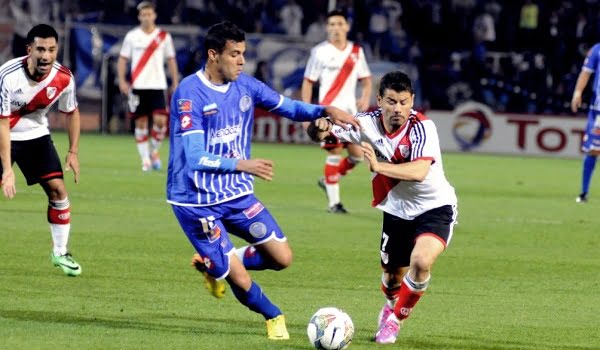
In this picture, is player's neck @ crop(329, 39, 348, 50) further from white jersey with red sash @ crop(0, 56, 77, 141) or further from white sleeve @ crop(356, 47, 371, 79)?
white jersey with red sash @ crop(0, 56, 77, 141)

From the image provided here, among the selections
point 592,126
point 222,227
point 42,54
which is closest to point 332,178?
point 592,126

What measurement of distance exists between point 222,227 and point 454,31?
22.7 metres

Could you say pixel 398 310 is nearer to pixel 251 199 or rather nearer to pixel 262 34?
pixel 251 199

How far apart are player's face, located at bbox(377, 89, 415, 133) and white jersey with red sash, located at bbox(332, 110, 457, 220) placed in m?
0.11

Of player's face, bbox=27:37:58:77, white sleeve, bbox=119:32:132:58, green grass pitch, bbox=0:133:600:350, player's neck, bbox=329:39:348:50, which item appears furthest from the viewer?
white sleeve, bbox=119:32:132:58

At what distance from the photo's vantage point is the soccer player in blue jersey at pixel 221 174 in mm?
8188

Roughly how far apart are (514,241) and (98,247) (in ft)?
13.8

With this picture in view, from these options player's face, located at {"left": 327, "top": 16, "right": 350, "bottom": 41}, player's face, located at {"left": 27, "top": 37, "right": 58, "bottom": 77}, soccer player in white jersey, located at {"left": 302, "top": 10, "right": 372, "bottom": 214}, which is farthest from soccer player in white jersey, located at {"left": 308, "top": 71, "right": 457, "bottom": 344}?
player's face, located at {"left": 327, "top": 16, "right": 350, "bottom": 41}

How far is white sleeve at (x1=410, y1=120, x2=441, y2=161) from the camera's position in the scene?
8383 millimetres

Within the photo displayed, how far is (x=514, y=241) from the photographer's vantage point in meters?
13.9

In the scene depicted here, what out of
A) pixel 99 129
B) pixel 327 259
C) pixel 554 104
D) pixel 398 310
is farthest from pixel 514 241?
pixel 99 129

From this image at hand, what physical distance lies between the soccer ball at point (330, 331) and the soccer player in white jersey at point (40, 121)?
3340 mm

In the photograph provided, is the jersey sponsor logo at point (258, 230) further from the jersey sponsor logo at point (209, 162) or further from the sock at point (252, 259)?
the jersey sponsor logo at point (209, 162)

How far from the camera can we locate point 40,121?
11.1 metres
